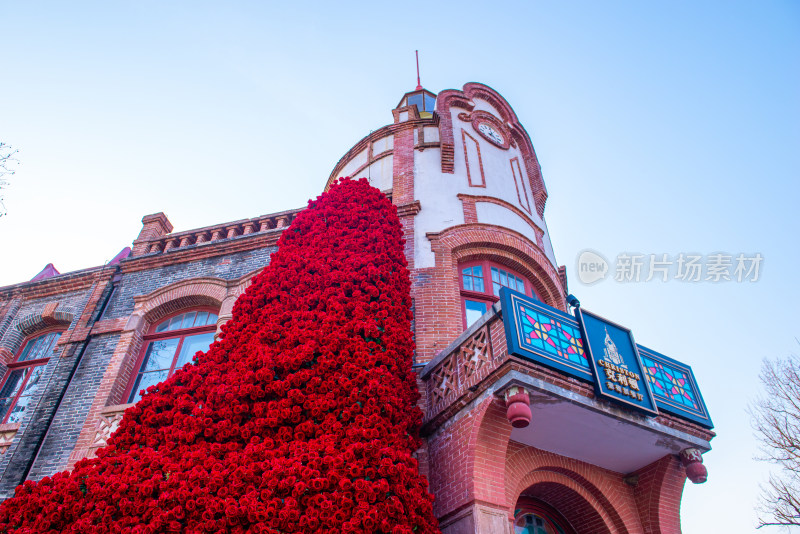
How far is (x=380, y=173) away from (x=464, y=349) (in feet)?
20.8

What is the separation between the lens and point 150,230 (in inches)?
537

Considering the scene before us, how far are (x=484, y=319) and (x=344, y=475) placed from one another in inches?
108

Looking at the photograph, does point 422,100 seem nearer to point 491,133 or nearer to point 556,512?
point 491,133

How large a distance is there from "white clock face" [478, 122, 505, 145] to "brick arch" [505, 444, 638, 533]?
783 centimetres

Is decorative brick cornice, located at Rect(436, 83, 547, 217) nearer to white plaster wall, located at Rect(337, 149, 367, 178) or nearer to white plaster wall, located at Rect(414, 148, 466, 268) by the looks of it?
white plaster wall, located at Rect(414, 148, 466, 268)

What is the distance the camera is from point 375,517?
5.58m

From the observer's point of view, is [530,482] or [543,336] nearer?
[543,336]

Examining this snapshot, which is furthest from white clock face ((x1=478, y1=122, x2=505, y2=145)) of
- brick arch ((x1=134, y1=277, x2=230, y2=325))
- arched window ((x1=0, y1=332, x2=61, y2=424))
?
arched window ((x1=0, y1=332, x2=61, y2=424))

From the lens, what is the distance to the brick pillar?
13141mm

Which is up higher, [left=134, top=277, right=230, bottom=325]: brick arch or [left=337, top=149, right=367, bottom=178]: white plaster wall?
[left=337, top=149, right=367, bottom=178]: white plaster wall

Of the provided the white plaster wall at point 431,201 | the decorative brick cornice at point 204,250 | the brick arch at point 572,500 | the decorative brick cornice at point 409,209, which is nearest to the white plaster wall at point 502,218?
the white plaster wall at point 431,201

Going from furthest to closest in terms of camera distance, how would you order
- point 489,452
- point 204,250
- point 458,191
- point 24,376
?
point 204,250, point 24,376, point 458,191, point 489,452

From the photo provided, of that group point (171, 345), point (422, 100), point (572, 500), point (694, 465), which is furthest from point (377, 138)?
point (694, 465)

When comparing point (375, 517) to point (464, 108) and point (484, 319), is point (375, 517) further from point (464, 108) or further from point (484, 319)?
point (464, 108)
